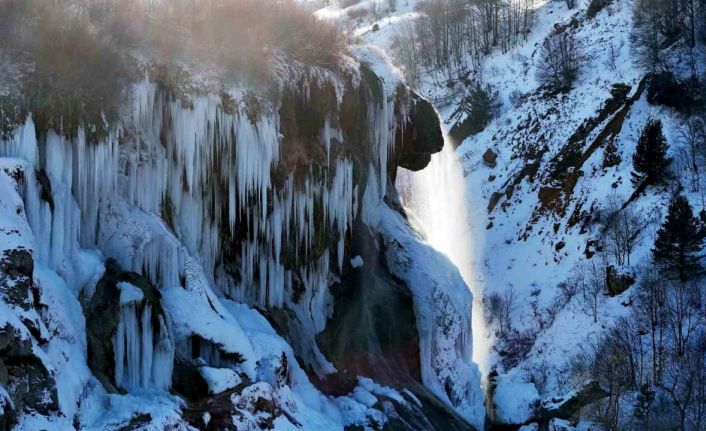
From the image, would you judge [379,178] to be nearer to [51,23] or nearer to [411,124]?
[411,124]

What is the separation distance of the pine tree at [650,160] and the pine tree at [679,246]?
5.81m

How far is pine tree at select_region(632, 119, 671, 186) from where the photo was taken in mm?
43875

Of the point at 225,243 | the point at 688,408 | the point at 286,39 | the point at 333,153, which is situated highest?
the point at 286,39

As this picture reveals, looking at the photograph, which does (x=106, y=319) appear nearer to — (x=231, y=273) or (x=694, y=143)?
(x=231, y=273)

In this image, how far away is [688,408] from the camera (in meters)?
27.7

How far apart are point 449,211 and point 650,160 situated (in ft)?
55.8

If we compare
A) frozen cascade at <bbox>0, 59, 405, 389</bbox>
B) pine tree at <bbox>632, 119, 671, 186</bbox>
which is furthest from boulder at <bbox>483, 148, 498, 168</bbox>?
frozen cascade at <bbox>0, 59, 405, 389</bbox>

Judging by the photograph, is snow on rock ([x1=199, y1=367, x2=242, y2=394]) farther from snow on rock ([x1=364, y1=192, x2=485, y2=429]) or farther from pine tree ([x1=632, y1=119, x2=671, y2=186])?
pine tree ([x1=632, y1=119, x2=671, y2=186])

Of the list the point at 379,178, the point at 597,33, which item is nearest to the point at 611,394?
the point at 379,178

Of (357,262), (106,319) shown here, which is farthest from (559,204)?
(106,319)

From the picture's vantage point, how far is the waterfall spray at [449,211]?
41.9 metres

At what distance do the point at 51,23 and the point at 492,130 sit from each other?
52.3 m

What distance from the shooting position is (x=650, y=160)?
4394 cm

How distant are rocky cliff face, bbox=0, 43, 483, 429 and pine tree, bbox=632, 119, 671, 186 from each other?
2364 cm
